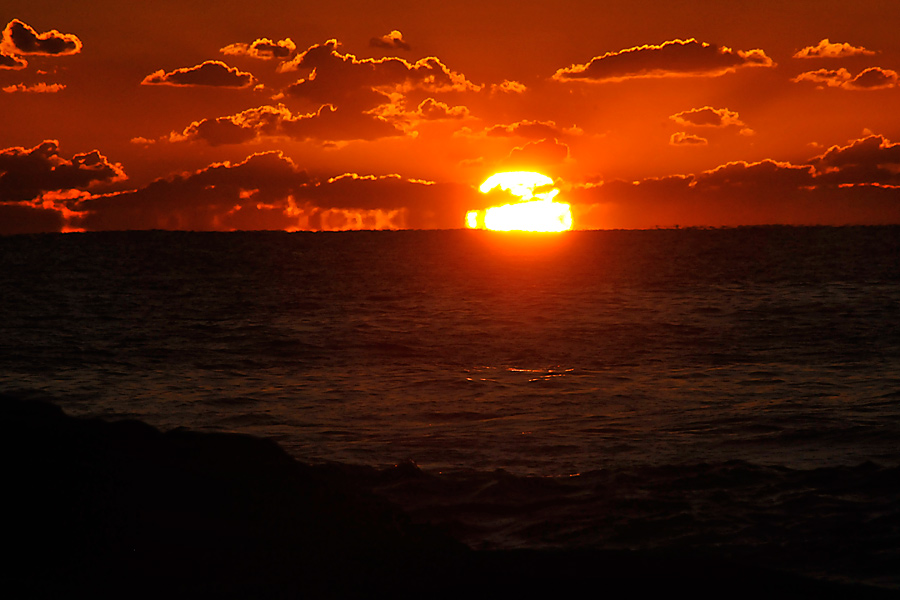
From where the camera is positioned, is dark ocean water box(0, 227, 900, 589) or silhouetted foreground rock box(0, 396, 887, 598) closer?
silhouetted foreground rock box(0, 396, 887, 598)

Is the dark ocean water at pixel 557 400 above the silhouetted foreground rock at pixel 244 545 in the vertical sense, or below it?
below

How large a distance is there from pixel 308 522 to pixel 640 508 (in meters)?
4.67

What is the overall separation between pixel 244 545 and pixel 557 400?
44.3ft

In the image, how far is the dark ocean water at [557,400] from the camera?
11.9 meters

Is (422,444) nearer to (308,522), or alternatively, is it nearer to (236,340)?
(308,522)

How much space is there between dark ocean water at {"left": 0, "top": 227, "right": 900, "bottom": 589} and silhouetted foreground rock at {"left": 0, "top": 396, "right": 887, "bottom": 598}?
1.06m

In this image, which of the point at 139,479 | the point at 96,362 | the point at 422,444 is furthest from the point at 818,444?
the point at 96,362

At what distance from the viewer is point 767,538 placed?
1098 centimetres

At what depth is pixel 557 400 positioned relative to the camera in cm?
2234

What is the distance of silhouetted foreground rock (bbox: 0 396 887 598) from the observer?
9241mm

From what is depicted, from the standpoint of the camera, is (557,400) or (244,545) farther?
(557,400)

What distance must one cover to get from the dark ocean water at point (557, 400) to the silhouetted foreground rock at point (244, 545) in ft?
3.47

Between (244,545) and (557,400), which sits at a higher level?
(244,545)

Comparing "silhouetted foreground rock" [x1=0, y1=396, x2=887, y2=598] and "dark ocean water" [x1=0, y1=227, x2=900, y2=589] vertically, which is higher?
"silhouetted foreground rock" [x1=0, y1=396, x2=887, y2=598]
